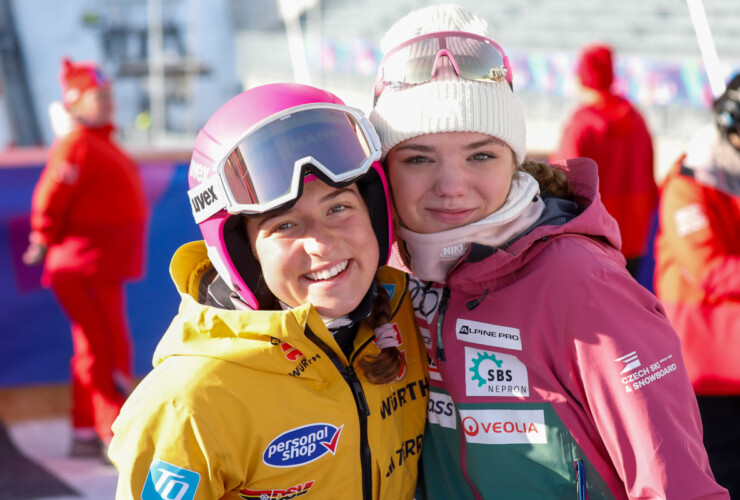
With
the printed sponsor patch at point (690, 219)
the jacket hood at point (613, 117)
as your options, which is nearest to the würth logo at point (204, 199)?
the printed sponsor patch at point (690, 219)

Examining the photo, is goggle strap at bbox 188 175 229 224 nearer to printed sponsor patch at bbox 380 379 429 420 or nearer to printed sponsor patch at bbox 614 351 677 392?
printed sponsor patch at bbox 380 379 429 420

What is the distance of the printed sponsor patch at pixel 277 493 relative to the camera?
1.80 m

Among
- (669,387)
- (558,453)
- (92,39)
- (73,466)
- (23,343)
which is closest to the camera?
(669,387)

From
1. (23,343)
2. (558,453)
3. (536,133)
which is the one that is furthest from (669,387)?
(536,133)

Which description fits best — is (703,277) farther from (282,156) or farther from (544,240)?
(282,156)

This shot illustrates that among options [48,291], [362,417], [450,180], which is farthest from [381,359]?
[48,291]

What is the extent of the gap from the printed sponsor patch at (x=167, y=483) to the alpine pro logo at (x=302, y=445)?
211 millimetres

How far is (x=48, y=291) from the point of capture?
525 centimetres

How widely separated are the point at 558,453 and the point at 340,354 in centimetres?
58

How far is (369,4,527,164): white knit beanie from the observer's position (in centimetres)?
203

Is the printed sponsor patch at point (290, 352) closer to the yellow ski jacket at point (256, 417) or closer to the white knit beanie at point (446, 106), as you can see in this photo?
the yellow ski jacket at point (256, 417)

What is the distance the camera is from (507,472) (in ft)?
6.35

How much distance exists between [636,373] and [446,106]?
32.4 inches

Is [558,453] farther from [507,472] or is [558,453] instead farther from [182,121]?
[182,121]
